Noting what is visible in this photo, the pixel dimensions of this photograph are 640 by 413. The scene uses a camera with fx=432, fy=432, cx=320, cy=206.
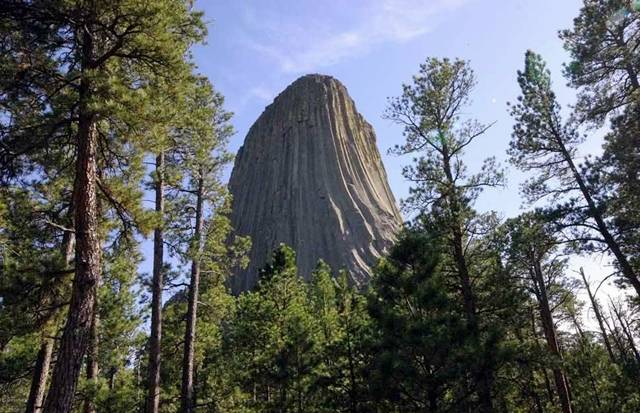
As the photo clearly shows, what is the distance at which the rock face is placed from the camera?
172ft

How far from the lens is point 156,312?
12.2 m

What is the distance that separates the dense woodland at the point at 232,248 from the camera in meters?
7.41

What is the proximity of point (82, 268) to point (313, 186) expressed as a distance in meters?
51.5

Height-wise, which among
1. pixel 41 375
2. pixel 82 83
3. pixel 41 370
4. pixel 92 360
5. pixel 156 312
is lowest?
A: pixel 41 375

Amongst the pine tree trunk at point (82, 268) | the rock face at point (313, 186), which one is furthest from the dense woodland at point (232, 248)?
the rock face at point (313, 186)

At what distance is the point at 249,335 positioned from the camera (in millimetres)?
18234

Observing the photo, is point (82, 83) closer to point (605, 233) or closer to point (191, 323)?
point (191, 323)

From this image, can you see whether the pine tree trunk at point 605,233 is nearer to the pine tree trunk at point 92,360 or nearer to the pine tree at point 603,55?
the pine tree at point 603,55

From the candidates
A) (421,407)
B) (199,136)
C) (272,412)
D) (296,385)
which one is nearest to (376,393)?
(421,407)

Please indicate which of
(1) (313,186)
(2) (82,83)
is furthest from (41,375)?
(1) (313,186)

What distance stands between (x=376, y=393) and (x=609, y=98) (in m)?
11.0

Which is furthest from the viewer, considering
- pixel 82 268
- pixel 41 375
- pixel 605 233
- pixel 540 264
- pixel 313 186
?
pixel 313 186

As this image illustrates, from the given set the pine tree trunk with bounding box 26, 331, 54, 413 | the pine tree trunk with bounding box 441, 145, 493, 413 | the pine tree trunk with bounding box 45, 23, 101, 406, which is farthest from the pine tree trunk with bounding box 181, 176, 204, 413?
the pine tree trunk with bounding box 441, 145, 493, 413

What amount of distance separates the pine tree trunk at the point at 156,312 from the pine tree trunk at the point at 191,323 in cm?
99
